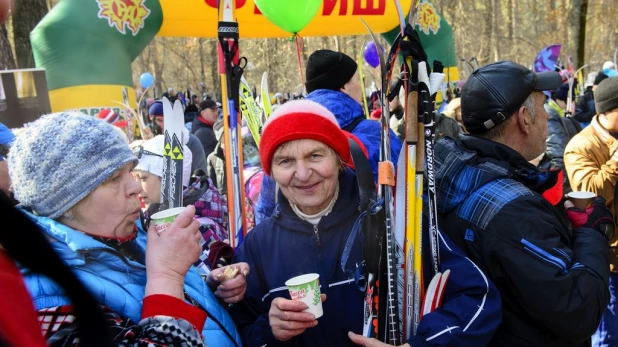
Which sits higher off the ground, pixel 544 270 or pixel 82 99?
pixel 82 99

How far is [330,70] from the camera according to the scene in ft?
10.3

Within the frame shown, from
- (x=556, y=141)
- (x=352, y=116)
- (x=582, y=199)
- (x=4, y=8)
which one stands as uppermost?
(x=4, y=8)

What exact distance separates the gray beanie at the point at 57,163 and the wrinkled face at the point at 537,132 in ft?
4.86

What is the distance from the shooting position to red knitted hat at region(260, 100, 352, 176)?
1.80 m

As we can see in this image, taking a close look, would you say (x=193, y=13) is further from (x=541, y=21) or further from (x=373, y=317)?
(x=541, y=21)

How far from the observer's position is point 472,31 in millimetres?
37000

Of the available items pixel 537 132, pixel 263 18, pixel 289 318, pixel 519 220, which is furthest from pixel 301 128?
pixel 263 18

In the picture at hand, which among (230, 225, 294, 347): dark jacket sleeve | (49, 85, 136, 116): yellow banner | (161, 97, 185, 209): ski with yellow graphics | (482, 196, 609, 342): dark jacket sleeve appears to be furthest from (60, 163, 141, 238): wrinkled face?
(49, 85, 136, 116): yellow banner

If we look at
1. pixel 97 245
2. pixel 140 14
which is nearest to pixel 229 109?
pixel 97 245

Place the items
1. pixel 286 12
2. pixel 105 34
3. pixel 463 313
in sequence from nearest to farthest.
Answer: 1. pixel 463 313
2. pixel 286 12
3. pixel 105 34

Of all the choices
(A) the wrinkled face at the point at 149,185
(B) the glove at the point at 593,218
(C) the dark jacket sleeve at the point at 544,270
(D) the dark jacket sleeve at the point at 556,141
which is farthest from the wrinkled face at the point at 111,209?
(D) the dark jacket sleeve at the point at 556,141

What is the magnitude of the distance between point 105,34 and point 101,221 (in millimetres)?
7001

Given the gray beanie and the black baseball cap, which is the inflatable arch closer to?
the gray beanie

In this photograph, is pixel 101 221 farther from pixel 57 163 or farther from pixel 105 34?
pixel 105 34
